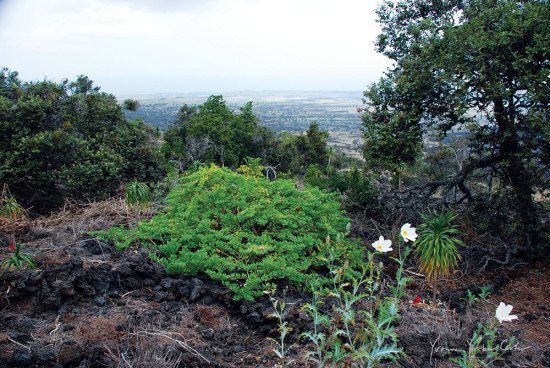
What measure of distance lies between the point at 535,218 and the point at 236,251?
15.5 feet

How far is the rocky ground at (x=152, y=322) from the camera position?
2.44 m

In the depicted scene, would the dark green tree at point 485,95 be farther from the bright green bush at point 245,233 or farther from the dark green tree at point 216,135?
the dark green tree at point 216,135

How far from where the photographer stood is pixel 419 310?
370 cm

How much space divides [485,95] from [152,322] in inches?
205

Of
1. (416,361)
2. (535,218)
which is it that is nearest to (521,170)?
(535,218)

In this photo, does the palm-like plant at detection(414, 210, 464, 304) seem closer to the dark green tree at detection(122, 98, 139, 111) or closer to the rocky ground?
the rocky ground

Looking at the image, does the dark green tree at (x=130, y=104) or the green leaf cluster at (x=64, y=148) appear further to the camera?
the dark green tree at (x=130, y=104)

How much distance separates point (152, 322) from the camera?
2.90 m

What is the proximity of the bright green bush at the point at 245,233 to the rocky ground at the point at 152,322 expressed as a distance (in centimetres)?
21

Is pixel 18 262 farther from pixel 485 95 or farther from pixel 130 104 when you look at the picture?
pixel 130 104

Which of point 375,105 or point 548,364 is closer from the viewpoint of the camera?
point 548,364

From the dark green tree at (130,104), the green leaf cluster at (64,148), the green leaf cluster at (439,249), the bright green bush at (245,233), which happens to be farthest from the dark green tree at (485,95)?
the dark green tree at (130,104)

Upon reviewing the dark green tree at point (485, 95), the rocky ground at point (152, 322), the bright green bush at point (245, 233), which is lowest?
the rocky ground at point (152, 322)

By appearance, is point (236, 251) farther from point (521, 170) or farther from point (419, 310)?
point (521, 170)
